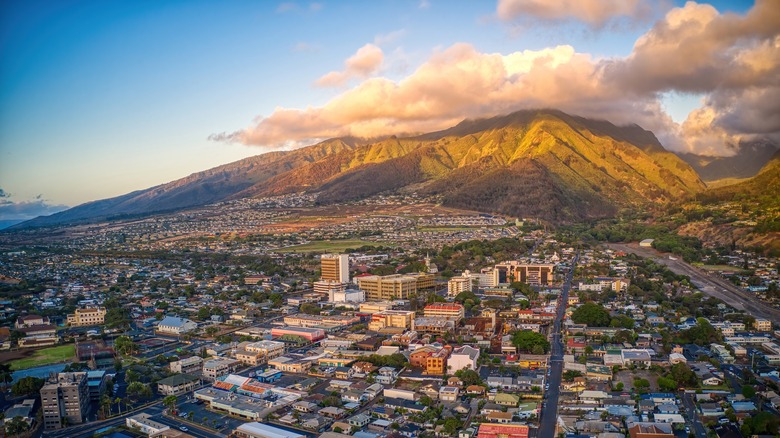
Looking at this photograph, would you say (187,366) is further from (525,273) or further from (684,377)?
(525,273)

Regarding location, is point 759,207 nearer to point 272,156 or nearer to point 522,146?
point 522,146

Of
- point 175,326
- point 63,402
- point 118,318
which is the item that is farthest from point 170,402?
point 118,318

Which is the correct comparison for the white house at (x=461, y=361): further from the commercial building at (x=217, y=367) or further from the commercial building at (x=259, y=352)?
the commercial building at (x=217, y=367)

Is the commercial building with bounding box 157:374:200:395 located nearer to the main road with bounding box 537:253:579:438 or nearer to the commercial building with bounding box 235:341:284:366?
the commercial building with bounding box 235:341:284:366

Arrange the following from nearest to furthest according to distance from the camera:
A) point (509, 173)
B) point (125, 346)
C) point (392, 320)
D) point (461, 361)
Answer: point (461, 361), point (125, 346), point (392, 320), point (509, 173)

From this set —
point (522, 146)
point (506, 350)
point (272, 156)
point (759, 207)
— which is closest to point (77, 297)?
point (506, 350)

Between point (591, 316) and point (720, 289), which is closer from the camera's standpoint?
point (591, 316)

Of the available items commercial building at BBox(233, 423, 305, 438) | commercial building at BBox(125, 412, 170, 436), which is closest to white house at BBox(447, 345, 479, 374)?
commercial building at BBox(233, 423, 305, 438)

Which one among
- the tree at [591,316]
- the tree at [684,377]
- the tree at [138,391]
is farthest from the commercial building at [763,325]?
the tree at [138,391]
